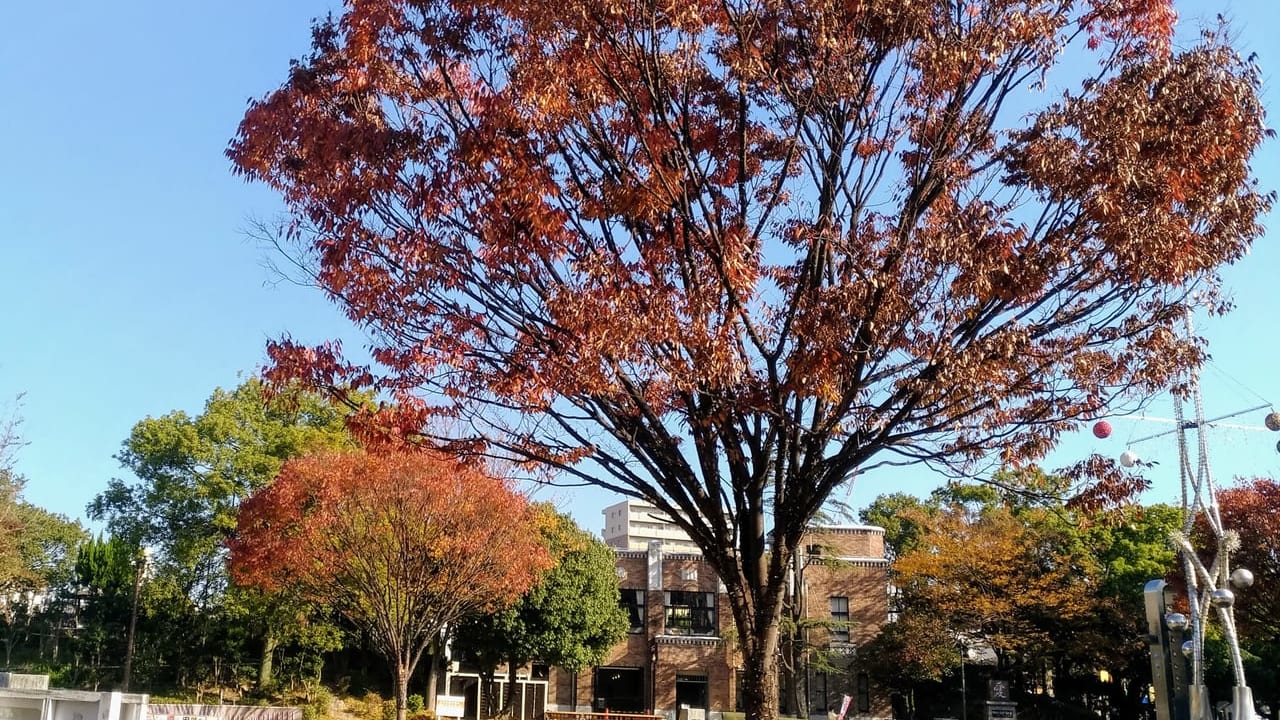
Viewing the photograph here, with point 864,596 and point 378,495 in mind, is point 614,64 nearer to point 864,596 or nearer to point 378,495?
point 378,495

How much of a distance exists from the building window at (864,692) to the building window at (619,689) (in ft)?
24.1

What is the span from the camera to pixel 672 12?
5.08m

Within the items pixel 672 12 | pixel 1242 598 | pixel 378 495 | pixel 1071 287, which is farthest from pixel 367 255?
pixel 1242 598

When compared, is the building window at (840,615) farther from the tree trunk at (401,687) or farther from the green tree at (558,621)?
the tree trunk at (401,687)

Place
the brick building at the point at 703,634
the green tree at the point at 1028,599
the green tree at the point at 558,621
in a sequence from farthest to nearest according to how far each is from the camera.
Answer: the brick building at the point at 703,634
the green tree at the point at 558,621
the green tree at the point at 1028,599

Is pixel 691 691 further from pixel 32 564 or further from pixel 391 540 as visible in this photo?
pixel 32 564

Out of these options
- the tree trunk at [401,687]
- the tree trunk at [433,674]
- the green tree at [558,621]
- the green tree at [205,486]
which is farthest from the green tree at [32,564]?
the tree trunk at [401,687]

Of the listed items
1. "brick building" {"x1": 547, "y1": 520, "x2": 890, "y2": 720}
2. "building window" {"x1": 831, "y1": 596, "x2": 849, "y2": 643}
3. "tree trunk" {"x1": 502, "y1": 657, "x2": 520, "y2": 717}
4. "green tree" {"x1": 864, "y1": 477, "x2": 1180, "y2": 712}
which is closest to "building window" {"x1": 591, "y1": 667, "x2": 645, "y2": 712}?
"brick building" {"x1": 547, "y1": 520, "x2": 890, "y2": 720}

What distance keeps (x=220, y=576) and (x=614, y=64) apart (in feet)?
92.4

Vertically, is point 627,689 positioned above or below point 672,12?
below

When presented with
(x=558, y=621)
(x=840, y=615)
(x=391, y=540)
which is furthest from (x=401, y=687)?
(x=840, y=615)

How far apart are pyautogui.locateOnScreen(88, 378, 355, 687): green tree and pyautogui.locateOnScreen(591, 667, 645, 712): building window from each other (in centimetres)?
1092

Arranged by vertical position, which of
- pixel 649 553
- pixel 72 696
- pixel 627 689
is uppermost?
pixel 649 553

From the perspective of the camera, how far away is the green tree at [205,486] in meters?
28.2
